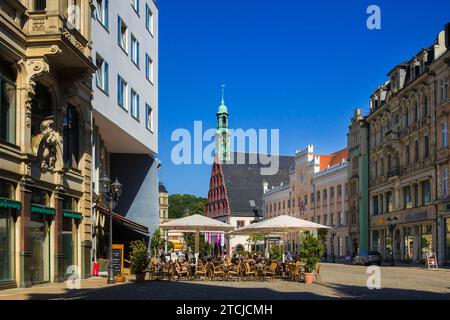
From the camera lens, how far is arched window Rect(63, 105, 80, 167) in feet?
93.7

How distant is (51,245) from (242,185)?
106744mm

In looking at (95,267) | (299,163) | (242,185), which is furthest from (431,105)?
(242,185)

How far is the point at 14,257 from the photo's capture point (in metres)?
22.7

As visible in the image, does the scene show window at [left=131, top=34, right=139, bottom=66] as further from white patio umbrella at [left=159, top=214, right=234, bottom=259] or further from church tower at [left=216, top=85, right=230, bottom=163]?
church tower at [left=216, top=85, right=230, bottom=163]

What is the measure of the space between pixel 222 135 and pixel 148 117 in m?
97.3

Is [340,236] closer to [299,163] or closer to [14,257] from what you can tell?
[299,163]

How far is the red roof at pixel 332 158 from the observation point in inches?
3809

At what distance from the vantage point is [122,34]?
40.1m

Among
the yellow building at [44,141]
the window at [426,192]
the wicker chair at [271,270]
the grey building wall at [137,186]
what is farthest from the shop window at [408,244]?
the yellow building at [44,141]

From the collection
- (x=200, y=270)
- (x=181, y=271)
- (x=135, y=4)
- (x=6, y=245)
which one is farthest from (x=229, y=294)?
(x=135, y=4)

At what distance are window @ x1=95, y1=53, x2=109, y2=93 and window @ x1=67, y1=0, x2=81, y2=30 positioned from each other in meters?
4.93

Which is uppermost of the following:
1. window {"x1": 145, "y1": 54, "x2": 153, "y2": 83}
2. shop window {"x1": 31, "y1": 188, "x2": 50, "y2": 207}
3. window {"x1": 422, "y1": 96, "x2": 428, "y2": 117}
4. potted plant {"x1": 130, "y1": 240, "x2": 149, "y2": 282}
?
window {"x1": 145, "y1": 54, "x2": 153, "y2": 83}

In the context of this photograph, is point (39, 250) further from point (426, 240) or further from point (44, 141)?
point (426, 240)

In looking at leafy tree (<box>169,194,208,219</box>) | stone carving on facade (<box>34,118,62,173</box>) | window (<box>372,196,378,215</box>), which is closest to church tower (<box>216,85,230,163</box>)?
leafy tree (<box>169,194,208,219</box>)
